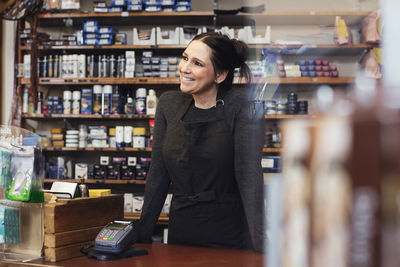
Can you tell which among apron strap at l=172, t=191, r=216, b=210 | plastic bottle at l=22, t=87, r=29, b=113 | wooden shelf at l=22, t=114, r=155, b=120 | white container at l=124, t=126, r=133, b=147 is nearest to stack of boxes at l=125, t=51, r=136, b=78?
wooden shelf at l=22, t=114, r=155, b=120

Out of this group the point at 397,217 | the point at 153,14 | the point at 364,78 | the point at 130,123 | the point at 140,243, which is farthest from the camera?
the point at 130,123

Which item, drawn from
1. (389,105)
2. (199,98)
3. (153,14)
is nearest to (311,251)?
(389,105)

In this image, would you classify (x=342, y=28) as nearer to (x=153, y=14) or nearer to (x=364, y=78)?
(x=364, y=78)

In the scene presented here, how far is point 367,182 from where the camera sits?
45cm

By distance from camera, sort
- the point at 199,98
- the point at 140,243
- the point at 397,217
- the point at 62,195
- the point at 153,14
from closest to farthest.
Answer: the point at 397,217 → the point at 62,195 → the point at 140,243 → the point at 199,98 → the point at 153,14

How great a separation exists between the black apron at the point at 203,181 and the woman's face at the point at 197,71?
0.12 metres

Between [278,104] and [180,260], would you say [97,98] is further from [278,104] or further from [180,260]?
[278,104]

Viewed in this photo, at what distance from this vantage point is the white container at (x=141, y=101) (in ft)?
16.0

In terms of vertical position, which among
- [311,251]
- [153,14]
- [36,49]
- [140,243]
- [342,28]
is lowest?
[140,243]

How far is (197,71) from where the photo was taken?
214 cm

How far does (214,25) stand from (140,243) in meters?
3.50

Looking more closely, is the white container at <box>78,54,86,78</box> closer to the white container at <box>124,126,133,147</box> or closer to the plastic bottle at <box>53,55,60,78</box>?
the plastic bottle at <box>53,55,60,78</box>

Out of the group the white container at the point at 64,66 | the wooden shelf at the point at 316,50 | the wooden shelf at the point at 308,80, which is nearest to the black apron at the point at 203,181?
the wooden shelf at the point at 308,80

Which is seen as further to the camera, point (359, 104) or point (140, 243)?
point (140, 243)
